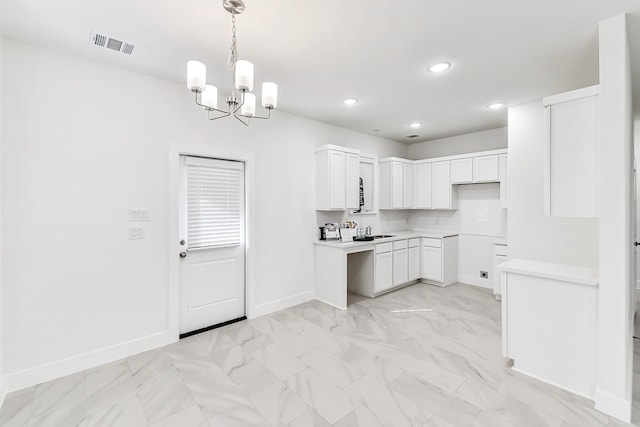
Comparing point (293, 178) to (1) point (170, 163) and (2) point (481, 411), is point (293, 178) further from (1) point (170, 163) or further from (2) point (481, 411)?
(2) point (481, 411)

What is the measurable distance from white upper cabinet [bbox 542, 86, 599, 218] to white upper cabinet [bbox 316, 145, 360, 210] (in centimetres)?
252

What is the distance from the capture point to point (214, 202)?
11.3ft

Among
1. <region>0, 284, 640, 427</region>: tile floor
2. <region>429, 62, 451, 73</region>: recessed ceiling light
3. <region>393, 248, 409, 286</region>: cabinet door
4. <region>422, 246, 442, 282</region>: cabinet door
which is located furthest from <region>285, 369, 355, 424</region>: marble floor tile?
<region>422, 246, 442, 282</region>: cabinet door

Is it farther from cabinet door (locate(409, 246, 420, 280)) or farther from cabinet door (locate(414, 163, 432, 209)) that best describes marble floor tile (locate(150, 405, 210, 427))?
cabinet door (locate(414, 163, 432, 209))

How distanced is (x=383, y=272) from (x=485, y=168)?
7.68 ft

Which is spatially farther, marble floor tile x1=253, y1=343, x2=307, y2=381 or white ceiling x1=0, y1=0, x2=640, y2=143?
marble floor tile x1=253, y1=343, x2=307, y2=381

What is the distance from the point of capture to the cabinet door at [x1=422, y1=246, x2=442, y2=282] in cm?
500

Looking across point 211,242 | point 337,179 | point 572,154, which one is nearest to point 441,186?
point 337,179

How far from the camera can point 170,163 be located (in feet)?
9.93

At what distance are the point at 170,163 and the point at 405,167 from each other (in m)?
4.01

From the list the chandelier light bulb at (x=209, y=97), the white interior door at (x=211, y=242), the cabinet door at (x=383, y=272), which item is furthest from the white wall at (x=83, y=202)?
the cabinet door at (x=383, y=272)

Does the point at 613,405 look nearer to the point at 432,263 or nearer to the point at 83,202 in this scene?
the point at 432,263

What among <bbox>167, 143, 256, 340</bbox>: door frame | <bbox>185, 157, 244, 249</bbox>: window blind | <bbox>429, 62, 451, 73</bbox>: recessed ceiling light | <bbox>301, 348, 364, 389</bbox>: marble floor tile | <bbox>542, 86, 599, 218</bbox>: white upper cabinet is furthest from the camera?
<bbox>185, 157, 244, 249</bbox>: window blind

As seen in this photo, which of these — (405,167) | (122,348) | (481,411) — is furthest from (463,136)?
(122,348)
